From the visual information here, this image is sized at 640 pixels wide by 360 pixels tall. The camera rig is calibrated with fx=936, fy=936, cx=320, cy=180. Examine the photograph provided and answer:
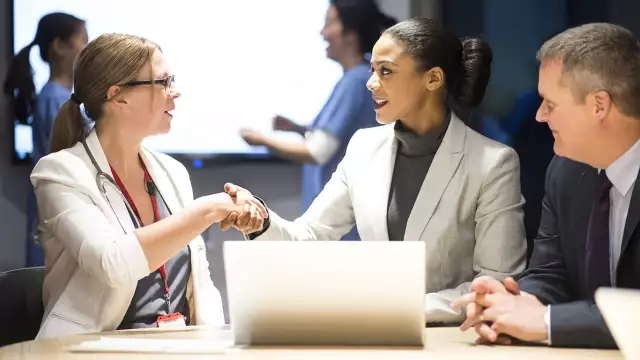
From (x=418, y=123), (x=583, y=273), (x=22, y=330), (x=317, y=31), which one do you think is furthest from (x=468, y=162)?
(x=22, y=330)

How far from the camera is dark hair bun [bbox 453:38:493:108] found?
10.4 ft

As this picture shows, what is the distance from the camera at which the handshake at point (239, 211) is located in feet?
9.38

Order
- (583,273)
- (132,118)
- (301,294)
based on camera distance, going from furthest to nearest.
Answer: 1. (132,118)
2. (583,273)
3. (301,294)

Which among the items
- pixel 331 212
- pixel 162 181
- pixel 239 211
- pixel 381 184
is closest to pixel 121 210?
pixel 162 181

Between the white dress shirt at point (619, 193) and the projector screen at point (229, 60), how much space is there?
1749mm

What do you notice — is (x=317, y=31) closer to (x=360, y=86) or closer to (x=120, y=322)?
(x=360, y=86)

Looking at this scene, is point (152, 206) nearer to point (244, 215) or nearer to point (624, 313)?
point (244, 215)

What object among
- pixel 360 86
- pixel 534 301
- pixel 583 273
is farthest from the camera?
pixel 360 86

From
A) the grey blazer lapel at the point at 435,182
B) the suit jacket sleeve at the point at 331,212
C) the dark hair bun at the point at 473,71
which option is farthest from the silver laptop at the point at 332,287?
the dark hair bun at the point at 473,71

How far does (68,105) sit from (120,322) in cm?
76

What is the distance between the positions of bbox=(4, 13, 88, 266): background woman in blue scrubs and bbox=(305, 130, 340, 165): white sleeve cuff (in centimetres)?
106

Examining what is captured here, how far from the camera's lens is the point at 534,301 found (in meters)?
2.21

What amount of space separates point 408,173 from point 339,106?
83 centimetres

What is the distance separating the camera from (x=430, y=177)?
3.09 m
